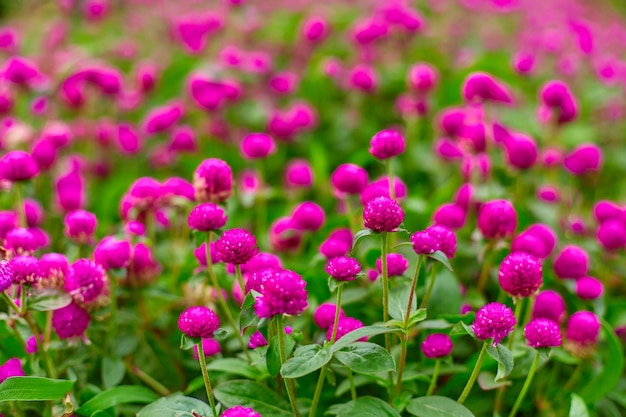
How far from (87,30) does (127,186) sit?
2.41 meters

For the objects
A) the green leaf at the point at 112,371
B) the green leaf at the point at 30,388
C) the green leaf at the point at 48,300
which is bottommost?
the green leaf at the point at 112,371

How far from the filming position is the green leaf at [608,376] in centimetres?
170

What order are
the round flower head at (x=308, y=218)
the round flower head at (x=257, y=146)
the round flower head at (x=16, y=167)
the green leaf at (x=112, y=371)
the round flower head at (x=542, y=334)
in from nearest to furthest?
the round flower head at (x=542, y=334)
the green leaf at (x=112, y=371)
the round flower head at (x=16, y=167)
the round flower head at (x=308, y=218)
the round flower head at (x=257, y=146)

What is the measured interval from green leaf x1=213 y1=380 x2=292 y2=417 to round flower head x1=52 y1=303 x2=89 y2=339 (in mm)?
405

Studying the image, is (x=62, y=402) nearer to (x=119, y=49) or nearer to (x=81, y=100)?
(x=81, y=100)

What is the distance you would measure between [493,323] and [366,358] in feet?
0.83

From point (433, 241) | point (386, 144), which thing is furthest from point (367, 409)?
point (386, 144)

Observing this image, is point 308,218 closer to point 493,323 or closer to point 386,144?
point 386,144

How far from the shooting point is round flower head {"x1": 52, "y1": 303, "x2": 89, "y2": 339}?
1.59m

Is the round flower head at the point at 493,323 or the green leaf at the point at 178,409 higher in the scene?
the round flower head at the point at 493,323

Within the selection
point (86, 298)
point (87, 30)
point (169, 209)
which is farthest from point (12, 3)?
point (86, 298)

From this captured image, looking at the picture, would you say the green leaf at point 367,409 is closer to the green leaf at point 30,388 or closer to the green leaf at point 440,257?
the green leaf at point 440,257

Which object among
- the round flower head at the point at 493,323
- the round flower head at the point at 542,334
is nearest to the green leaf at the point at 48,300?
the round flower head at the point at 493,323

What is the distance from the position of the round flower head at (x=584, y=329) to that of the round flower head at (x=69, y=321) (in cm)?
124
